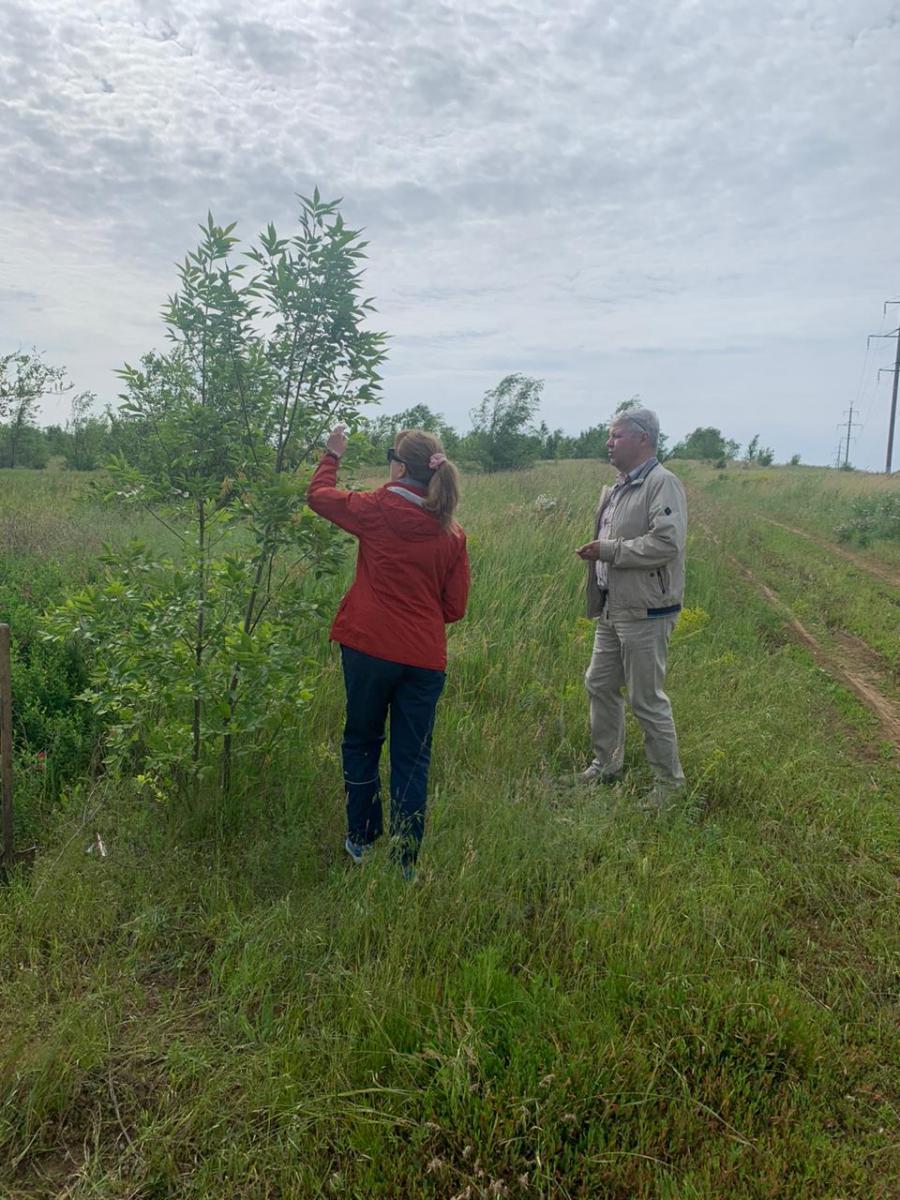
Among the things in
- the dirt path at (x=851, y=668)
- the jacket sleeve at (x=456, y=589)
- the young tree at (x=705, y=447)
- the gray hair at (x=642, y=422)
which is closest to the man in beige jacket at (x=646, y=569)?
the gray hair at (x=642, y=422)

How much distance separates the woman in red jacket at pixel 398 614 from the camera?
3.26 metres

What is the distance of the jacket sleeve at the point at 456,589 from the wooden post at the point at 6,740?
1.97 meters

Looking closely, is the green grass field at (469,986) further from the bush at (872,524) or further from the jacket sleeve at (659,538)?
the bush at (872,524)

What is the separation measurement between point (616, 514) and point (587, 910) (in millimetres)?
2250

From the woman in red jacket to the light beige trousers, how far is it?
1337 millimetres

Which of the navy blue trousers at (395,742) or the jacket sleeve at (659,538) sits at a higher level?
the jacket sleeve at (659,538)

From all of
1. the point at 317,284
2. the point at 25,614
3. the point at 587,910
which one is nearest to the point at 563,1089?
the point at 587,910

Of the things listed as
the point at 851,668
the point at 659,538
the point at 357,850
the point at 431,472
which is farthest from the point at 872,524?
the point at 357,850

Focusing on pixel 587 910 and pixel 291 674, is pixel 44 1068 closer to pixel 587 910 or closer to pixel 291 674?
pixel 291 674

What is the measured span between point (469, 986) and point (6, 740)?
234 centimetres

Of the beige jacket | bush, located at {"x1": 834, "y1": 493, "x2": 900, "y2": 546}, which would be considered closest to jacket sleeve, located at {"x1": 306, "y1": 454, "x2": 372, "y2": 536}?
the beige jacket

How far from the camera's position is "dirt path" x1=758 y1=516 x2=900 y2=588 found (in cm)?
1212

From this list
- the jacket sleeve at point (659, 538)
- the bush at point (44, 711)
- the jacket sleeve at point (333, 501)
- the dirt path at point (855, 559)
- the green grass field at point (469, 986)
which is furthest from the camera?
the dirt path at point (855, 559)

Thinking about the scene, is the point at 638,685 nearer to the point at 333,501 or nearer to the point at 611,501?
the point at 611,501
